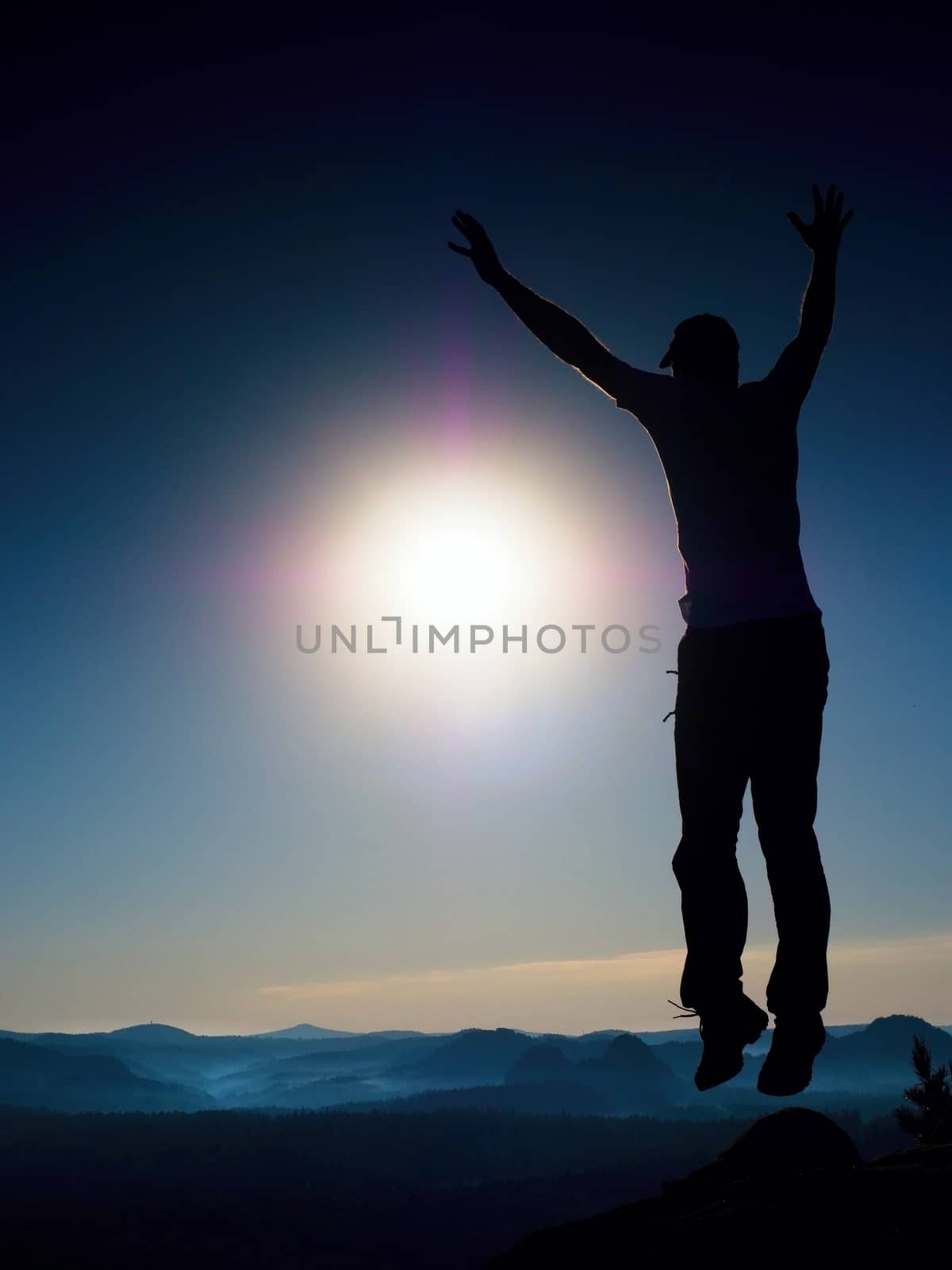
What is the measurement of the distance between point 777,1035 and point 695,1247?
1485mm

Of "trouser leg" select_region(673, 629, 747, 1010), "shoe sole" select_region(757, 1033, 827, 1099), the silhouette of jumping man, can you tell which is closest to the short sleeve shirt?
the silhouette of jumping man

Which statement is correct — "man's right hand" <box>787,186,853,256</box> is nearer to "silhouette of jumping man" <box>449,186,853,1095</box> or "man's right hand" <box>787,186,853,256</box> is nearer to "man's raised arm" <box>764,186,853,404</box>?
"man's raised arm" <box>764,186,853,404</box>

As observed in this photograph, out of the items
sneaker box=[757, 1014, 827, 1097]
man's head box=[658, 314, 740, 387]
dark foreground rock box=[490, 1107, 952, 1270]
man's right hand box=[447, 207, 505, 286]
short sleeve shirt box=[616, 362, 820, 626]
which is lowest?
dark foreground rock box=[490, 1107, 952, 1270]

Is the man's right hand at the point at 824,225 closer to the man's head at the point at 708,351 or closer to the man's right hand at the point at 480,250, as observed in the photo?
the man's head at the point at 708,351

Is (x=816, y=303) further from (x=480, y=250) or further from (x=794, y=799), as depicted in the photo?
(x=794, y=799)

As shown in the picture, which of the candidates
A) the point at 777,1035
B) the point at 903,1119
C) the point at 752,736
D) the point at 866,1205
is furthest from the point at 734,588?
the point at 903,1119

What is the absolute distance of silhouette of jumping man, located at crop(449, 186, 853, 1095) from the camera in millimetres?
6027

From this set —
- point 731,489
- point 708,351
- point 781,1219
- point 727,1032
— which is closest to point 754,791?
point 727,1032

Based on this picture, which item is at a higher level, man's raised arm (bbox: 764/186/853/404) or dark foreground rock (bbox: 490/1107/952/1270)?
man's raised arm (bbox: 764/186/853/404)

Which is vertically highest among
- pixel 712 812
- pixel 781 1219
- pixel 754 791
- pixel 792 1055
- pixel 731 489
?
pixel 731 489

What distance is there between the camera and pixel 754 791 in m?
6.28

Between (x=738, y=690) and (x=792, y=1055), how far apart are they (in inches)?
84.1

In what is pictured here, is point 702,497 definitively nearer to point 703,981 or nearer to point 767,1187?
point 703,981

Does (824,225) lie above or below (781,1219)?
above
